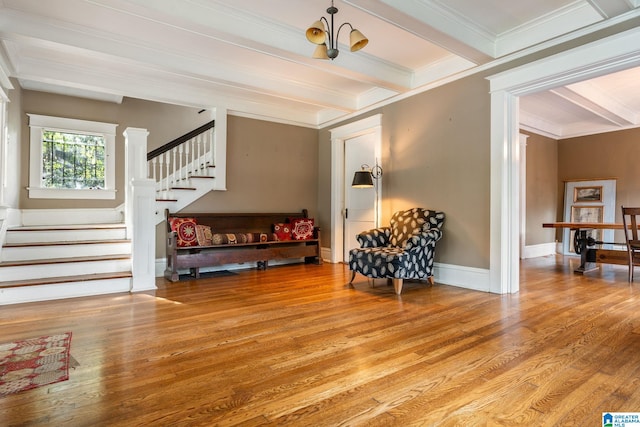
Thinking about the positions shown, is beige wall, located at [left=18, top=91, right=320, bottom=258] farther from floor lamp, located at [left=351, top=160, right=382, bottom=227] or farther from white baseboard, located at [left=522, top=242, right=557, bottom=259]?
white baseboard, located at [left=522, top=242, right=557, bottom=259]

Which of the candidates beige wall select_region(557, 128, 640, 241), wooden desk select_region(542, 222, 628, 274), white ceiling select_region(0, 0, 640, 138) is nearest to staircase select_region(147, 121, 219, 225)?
white ceiling select_region(0, 0, 640, 138)

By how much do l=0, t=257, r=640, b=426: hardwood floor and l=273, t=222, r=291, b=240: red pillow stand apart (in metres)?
2.02

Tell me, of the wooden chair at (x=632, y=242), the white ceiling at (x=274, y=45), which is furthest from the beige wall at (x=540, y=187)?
the wooden chair at (x=632, y=242)

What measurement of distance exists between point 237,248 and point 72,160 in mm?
3094

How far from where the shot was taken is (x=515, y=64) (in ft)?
12.1

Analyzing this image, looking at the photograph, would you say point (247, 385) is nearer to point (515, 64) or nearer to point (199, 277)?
point (199, 277)

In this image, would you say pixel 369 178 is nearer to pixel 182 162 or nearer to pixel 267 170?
pixel 267 170

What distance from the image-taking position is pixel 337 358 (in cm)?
212

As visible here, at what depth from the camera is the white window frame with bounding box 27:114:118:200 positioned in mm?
5270

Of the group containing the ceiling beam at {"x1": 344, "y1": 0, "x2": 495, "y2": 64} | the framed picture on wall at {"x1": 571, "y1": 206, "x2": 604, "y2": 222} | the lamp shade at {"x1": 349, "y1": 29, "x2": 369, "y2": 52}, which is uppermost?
the ceiling beam at {"x1": 344, "y1": 0, "x2": 495, "y2": 64}

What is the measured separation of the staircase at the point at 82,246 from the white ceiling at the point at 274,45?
0.99 meters

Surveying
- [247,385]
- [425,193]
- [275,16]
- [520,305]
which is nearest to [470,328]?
[520,305]

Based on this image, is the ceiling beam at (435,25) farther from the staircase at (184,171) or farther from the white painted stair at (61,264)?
the white painted stair at (61,264)

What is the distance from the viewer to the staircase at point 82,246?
11.7ft
